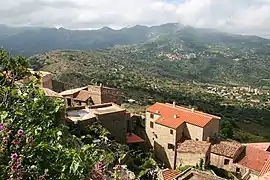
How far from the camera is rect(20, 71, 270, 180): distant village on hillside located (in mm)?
26516

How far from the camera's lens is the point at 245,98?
455 ft

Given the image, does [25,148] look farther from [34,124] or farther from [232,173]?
[232,173]

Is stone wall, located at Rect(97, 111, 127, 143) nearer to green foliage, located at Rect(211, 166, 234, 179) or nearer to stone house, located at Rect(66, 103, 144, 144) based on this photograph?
stone house, located at Rect(66, 103, 144, 144)

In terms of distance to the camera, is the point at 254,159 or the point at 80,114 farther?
the point at 254,159

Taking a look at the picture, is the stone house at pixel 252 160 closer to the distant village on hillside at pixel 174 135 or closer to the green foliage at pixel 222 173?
the distant village on hillside at pixel 174 135

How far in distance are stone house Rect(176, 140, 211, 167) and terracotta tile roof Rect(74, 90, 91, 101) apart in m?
10.9

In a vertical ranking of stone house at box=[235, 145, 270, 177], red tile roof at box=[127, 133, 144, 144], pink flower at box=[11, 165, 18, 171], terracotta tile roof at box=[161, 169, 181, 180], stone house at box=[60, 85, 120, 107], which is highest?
pink flower at box=[11, 165, 18, 171]

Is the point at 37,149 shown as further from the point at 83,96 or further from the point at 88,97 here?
the point at 83,96

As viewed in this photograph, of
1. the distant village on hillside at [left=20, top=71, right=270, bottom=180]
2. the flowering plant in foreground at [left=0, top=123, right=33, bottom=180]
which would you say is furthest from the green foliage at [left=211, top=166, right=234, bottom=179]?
the flowering plant in foreground at [left=0, top=123, right=33, bottom=180]

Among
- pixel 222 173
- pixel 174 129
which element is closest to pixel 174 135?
pixel 174 129

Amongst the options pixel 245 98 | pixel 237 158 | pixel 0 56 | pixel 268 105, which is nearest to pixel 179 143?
pixel 237 158

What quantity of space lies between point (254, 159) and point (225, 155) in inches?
95.4

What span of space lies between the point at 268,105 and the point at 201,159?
356 feet

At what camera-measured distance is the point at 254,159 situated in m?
27.5
